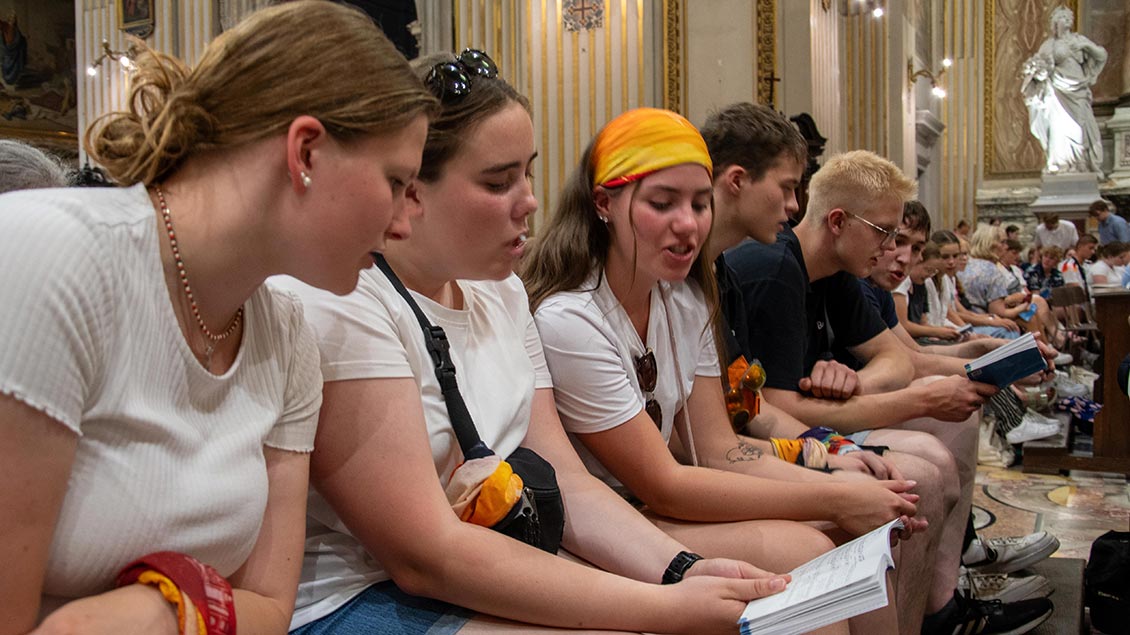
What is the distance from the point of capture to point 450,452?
1562mm

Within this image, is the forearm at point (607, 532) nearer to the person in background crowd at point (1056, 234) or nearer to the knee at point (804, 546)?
the knee at point (804, 546)

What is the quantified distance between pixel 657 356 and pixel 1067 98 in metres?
16.2

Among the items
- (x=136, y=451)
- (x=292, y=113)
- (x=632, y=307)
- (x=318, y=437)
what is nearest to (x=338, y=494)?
(x=318, y=437)

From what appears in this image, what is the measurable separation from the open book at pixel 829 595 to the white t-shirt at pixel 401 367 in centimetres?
50

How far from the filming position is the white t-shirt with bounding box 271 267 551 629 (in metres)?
1.38

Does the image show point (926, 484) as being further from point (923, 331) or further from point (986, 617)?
point (923, 331)

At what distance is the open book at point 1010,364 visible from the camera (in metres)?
2.69

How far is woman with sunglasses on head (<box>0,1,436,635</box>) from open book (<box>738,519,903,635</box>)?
0.64m

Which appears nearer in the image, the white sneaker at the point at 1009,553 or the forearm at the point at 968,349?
the white sneaker at the point at 1009,553

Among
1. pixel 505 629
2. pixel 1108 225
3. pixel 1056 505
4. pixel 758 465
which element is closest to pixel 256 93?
pixel 505 629

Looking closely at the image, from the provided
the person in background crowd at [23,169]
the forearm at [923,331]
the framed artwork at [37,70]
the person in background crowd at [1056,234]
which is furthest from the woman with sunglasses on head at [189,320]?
the framed artwork at [37,70]

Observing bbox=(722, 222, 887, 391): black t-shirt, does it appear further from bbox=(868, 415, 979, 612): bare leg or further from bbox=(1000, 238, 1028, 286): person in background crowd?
bbox=(1000, 238, 1028, 286): person in background crowd

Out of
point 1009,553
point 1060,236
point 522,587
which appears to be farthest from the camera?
point 1060,236

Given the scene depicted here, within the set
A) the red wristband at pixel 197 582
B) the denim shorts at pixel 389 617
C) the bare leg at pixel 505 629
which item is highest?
the red wristband at pixel 197 582
